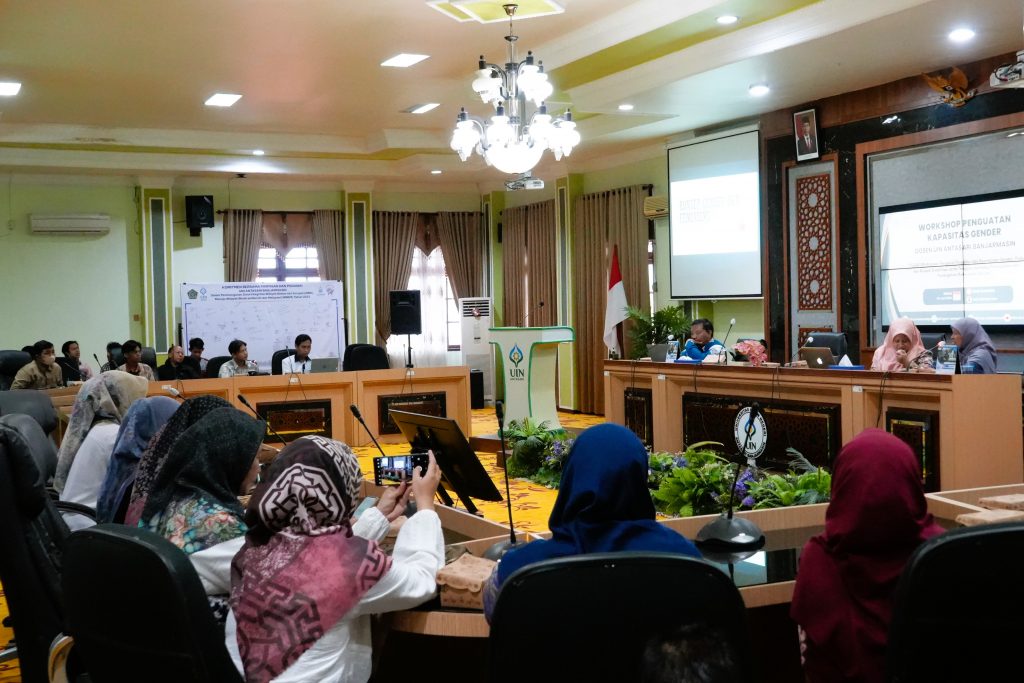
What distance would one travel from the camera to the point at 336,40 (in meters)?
7.19

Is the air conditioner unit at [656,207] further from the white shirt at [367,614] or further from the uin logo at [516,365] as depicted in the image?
the white shirt at [367,614]

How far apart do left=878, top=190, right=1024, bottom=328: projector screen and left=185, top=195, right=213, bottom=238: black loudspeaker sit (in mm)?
8146

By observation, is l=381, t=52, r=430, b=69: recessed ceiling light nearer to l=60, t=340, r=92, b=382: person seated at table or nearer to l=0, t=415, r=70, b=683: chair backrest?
l=60, t=340, r=92, b=382: person seated at table

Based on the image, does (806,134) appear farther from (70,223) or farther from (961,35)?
(70,223)

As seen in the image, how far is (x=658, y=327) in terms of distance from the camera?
32.1 ft

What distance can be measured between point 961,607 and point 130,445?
2.71 metres

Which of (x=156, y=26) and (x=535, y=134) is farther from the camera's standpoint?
(x=156, y=26)

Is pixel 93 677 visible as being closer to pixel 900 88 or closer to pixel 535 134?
pixel 535 134

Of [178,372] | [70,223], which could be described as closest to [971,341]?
[178,372]

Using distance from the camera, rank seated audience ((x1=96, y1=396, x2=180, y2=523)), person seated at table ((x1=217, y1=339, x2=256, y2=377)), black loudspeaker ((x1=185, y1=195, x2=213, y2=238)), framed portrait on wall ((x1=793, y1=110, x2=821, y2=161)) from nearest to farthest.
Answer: seated audience ((x1=96, y1=396, x2=180, y2=523))
framed portrait on wall ((x1=793, y1=110, x2=821, y2=161))
person seated at table ((x1=217, y1=339, x2=256, y2=377))
black loudspeaker ((x1=185, y1=195, x2=213, y2=238))

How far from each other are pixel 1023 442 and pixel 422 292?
9.29m

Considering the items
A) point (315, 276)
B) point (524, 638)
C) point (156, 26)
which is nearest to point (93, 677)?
point (524, 638)

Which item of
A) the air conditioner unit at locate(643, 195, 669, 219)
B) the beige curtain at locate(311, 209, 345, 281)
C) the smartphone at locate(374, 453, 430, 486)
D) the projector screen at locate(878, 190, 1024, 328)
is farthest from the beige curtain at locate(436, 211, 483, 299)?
the smartphone at locate(374, 453, 430, 486)

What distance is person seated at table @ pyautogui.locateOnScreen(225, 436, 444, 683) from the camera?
181 cm
